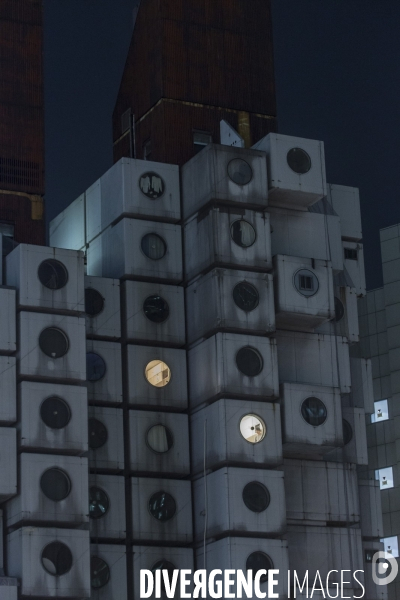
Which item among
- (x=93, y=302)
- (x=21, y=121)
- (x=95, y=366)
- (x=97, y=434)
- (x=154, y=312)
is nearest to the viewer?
(x=97, y=434)

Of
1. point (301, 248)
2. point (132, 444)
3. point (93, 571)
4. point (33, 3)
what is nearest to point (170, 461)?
point (132, 444)

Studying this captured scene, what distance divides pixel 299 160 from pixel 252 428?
12.3 metres

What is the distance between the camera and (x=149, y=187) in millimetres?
67875

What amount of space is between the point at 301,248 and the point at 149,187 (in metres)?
7.23

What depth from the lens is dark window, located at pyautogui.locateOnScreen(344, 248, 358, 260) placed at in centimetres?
7175

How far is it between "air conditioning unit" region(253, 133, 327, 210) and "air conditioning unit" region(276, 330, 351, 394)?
19.7 ft

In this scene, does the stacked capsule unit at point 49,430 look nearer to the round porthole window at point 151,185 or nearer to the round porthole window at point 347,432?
the round porthole window at point 151,185

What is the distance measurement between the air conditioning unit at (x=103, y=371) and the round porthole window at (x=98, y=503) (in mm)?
3843

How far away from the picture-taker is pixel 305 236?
68.9 meters

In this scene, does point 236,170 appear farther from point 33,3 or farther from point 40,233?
point 33,3

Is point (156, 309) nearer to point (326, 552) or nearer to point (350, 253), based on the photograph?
point (350, 253)

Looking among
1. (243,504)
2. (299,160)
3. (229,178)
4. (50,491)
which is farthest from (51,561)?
(299,160)

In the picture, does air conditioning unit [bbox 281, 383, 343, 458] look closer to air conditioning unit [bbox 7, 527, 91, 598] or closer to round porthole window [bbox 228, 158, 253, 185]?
round porthole window [bbox 228, 158, 253, 185]

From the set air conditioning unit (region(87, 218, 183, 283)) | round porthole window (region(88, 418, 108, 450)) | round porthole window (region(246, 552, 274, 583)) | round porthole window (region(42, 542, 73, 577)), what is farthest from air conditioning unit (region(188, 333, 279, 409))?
round porthole window (region(42, 542, 73, 577))
